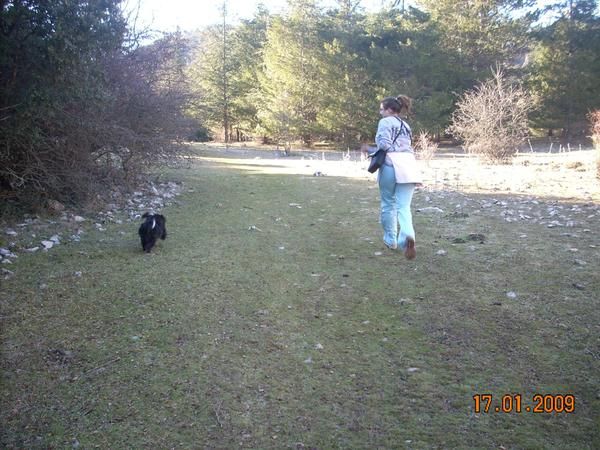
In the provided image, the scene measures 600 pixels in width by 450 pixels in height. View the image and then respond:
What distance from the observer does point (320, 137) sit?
132 ft

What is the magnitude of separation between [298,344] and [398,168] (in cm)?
279

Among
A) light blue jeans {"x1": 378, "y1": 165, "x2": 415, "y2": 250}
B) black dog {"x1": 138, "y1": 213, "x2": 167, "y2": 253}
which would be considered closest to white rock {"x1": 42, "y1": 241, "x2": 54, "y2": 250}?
black dog {"x1": 138, "y1": 213, "x2": 167, "y2": 253}

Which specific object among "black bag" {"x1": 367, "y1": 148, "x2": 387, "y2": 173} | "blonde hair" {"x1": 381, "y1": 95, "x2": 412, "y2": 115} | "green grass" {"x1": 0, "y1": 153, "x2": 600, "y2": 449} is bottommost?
"green grass" {"x1": 0, "y1": 153, "x2": 600, "y2": 449}

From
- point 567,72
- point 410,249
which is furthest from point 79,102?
point 567,72

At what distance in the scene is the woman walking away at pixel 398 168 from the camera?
5656 millimetres

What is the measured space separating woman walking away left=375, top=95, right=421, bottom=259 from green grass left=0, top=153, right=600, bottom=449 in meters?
0.57

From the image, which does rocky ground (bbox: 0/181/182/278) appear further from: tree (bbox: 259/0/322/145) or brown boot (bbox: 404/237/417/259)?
tree (bbox: 259/0/322/145)

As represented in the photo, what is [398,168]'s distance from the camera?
564 cm

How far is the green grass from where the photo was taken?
2713 mm

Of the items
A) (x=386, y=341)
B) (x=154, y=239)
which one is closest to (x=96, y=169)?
(x=154, y=239)

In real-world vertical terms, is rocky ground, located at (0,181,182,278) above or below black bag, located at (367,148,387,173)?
below

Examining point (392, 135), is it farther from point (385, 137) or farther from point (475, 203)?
point (475, 203)

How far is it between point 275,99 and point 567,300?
109 feet

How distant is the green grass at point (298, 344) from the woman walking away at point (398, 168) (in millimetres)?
569
